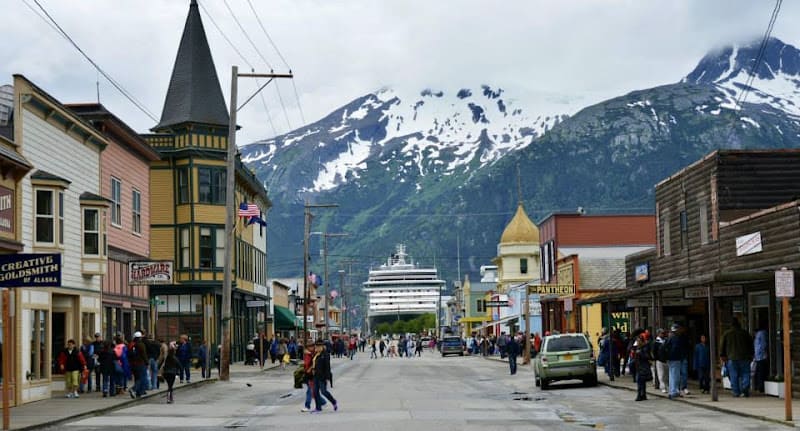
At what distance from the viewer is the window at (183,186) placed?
6056cm

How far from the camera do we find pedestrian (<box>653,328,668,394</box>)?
2941 cm

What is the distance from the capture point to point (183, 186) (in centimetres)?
6072

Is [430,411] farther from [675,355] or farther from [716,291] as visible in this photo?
[716,291]

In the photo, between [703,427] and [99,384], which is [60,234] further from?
[703,427]

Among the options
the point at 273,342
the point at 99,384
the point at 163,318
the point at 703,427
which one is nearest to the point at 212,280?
the point at 163,318

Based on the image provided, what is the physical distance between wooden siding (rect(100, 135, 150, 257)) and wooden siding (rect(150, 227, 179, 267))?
1378 cm

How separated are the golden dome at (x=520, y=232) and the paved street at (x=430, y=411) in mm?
71237

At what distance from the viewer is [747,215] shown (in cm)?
3188

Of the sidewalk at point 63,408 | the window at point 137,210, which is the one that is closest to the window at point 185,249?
the window at point 137,210

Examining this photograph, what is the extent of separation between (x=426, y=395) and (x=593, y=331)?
113 ft

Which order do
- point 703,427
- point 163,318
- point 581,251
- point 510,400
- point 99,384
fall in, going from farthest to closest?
point 581,251 < point 163,318 < point 99,384 < point 510,400 < point 703,427

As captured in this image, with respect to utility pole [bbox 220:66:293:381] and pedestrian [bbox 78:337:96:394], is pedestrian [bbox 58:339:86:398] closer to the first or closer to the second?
pedestrian [bbox 78:337:96:394]

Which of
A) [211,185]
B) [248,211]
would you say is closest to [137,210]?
[248,211]

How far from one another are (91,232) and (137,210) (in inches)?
354
